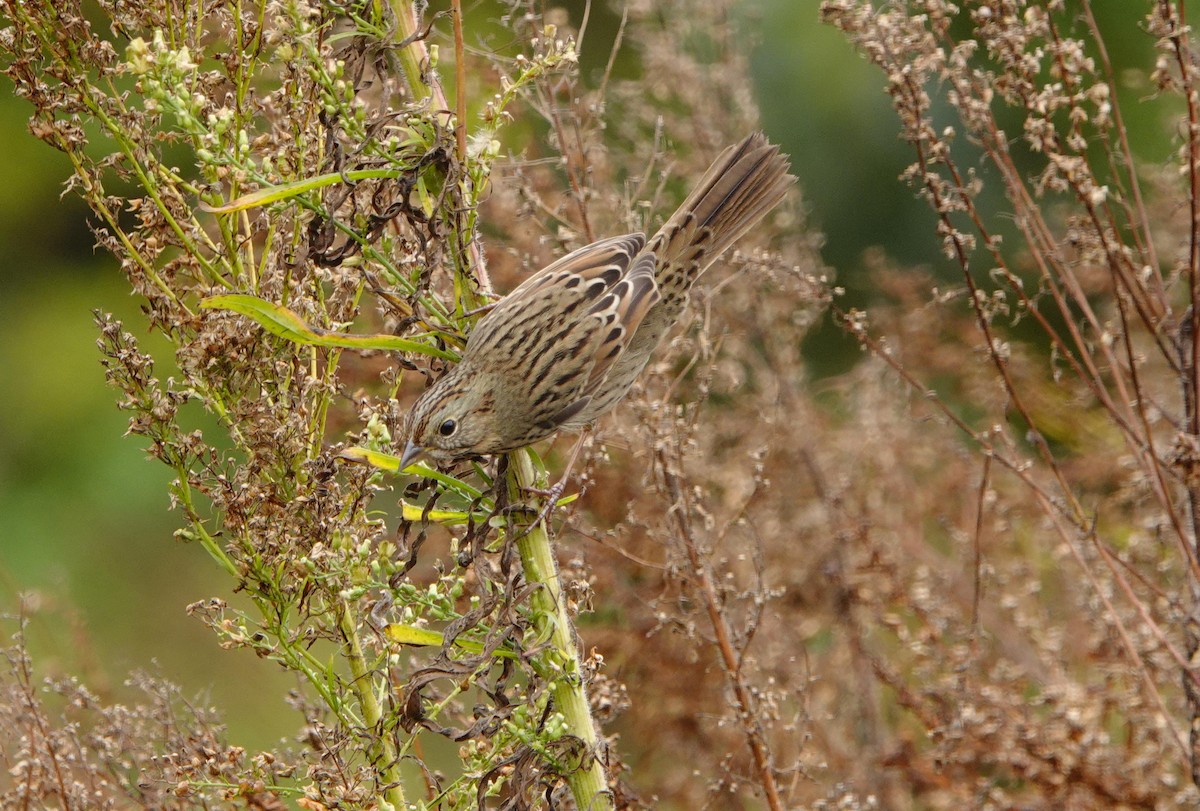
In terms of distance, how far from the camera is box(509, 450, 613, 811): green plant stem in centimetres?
212

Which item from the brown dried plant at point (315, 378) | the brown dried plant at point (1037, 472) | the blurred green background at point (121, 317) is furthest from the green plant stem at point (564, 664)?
the blurred green background at point (121, 317)

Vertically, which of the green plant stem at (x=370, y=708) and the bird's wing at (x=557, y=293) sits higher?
the bird's wing at (x=557, y=293)

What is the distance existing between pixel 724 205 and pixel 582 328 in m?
0.72

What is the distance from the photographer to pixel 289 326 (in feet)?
6.51

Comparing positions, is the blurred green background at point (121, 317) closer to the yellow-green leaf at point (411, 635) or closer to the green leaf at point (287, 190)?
the yellow-green leaf at point (411, 635)

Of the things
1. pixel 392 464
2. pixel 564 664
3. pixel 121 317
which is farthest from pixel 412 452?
pixel 121 317

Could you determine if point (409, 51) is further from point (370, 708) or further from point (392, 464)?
point (370, 708)

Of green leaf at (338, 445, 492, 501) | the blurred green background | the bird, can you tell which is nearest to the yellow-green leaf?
green leaf at (338, 445, 492, 501)

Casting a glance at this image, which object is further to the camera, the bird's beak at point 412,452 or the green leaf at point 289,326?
the bird's beak at point 412,452

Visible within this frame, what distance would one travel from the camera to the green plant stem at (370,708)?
2.20 metres

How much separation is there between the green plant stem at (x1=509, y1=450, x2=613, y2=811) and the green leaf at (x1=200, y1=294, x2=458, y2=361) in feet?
1.23

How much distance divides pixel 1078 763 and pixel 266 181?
2.69 metres

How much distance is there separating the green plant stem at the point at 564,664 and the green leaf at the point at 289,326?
37 centimetres

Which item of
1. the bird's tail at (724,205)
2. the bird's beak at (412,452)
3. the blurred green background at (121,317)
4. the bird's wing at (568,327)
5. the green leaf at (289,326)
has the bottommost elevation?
the green leaf at (289,326)
